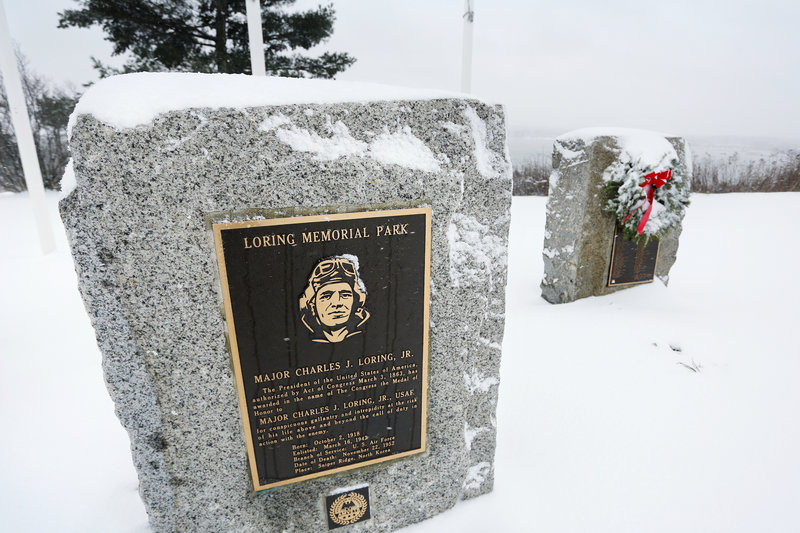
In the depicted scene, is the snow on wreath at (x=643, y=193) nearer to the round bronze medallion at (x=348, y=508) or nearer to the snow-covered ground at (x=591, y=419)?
the snow-covered ground at (x=591, y=419)

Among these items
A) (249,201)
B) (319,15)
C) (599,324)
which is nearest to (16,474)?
(249,201)

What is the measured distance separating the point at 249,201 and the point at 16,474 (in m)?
1.90

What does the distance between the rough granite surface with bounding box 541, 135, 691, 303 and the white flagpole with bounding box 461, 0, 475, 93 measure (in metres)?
3.66

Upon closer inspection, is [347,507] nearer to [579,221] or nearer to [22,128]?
[579,221]

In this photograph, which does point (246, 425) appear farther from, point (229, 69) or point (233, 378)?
point (229, 69)

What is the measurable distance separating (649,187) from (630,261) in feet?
2.28

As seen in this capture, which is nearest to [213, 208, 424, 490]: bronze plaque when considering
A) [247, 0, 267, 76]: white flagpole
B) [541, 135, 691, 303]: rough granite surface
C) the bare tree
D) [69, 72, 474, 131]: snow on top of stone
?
[69, 72, 474, 131]: snow on top of stone

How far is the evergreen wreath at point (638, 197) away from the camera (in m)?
3.23

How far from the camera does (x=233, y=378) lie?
1261 millimetres

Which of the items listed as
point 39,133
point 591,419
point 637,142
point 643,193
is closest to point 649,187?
point 643,193

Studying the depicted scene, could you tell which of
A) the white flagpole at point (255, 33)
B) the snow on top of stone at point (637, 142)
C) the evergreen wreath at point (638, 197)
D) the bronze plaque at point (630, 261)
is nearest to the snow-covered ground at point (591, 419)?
the bronze plaque at point (630, 261)

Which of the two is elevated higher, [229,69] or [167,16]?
[167,16]

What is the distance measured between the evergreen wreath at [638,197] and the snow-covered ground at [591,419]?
666 mm

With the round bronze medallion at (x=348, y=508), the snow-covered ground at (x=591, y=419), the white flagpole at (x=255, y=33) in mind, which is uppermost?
the white flagpole at (x=255, y=33)
